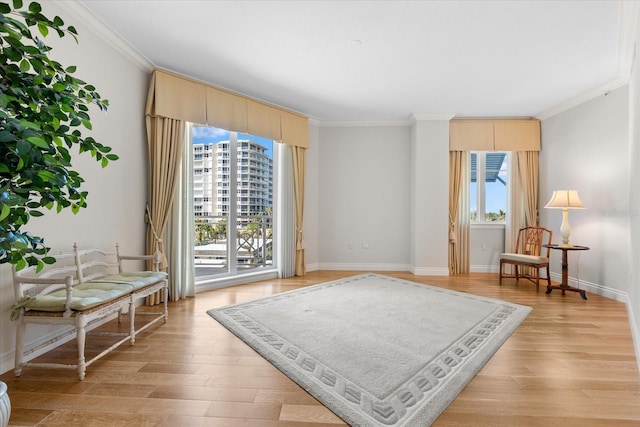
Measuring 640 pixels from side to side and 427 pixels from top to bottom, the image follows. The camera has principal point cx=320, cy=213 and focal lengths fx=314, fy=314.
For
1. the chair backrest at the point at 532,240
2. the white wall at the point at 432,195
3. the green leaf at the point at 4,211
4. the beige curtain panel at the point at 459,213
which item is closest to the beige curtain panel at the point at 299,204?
the white wall at the point at 432,195

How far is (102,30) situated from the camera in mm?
2959

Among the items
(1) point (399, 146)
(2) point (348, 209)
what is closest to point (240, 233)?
(2) point (348, 209)

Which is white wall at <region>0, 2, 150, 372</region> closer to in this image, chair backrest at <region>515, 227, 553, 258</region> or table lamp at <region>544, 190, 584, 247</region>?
table lamp at <region>544, 190, 584, 247</region>

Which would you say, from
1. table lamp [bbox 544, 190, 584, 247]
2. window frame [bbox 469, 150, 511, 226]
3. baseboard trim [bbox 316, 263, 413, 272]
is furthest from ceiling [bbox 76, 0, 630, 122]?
baseboard trim [bbox 316, 263, 413, 272]

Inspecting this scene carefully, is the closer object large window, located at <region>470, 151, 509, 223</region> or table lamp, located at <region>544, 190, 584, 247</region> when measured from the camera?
table lamp, located at <region>544, 190, 584, 247</region>

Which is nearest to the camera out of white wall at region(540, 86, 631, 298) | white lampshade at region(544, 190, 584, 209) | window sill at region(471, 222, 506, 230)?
white wall at region(540, 86, 631, 298)

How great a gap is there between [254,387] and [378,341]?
3.73 feet

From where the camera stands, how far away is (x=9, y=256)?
1071 mm

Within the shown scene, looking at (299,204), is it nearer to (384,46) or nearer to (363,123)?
(363,123)

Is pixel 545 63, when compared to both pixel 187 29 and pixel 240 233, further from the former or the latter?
pixel 240 233

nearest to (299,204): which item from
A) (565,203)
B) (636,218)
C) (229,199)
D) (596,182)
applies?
(229,199)

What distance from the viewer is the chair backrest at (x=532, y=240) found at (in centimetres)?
509

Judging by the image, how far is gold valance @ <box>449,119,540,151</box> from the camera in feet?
17.8

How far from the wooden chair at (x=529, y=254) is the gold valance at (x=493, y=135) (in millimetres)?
1459
